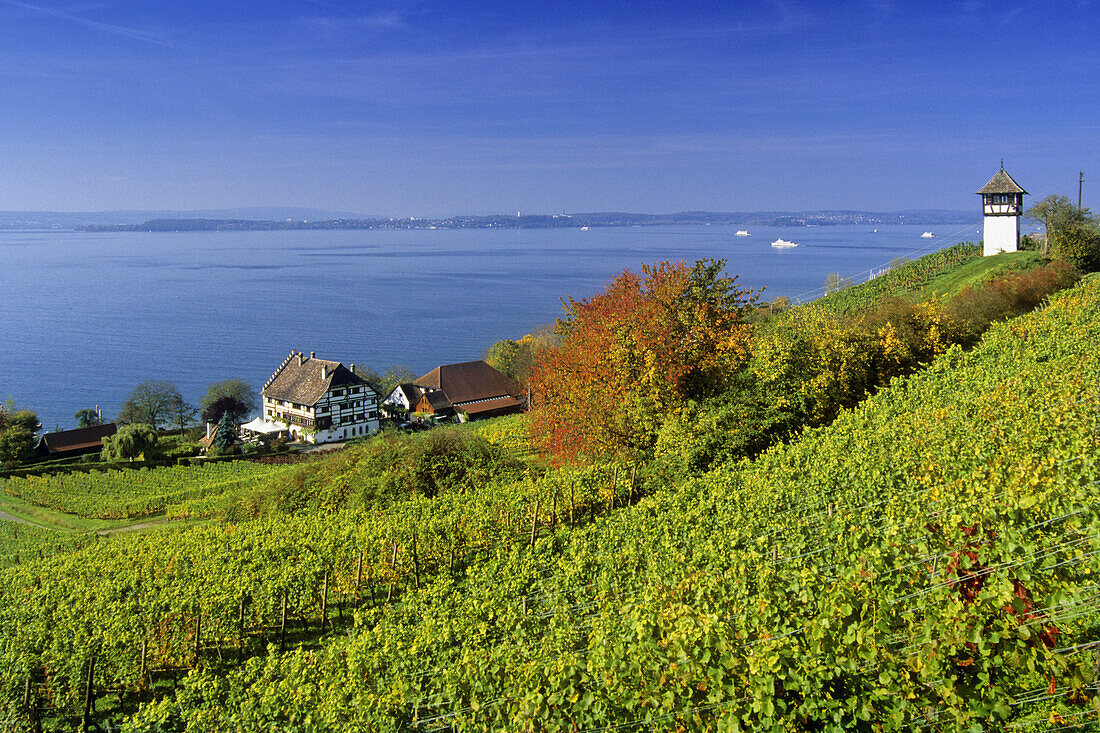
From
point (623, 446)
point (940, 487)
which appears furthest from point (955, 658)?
point (623, 446)

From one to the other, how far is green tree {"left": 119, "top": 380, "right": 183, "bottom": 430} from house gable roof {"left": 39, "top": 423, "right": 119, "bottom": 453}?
29.3ft

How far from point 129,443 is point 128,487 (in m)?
8.87

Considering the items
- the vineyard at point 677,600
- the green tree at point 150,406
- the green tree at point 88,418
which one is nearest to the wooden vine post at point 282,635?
the vineyard at point 677,600

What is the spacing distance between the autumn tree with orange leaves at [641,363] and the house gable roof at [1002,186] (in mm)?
34541

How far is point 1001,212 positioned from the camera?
148 ft

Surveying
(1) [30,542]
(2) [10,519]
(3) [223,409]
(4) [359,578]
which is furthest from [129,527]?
(3) [223,409]

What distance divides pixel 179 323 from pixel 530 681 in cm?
12570

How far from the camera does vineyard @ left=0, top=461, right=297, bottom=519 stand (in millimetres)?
31609

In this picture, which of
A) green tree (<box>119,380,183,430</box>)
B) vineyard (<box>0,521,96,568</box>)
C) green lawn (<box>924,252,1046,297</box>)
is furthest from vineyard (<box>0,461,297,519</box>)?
green lawn (<box>924,252,1046,297</box>)

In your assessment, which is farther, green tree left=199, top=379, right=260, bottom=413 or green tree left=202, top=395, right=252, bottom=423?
green tree left=199, top=379, right=260, bottom=413

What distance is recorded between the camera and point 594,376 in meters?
19.3

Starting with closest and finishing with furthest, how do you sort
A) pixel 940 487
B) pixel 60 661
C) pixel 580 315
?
pixel 940 487
pixel 60 661
pixel 580 315

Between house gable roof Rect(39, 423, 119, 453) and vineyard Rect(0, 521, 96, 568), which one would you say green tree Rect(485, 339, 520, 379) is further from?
vineyard Rect(0, 521, 96, 568)

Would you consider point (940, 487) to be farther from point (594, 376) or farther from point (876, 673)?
point (594, 376)
